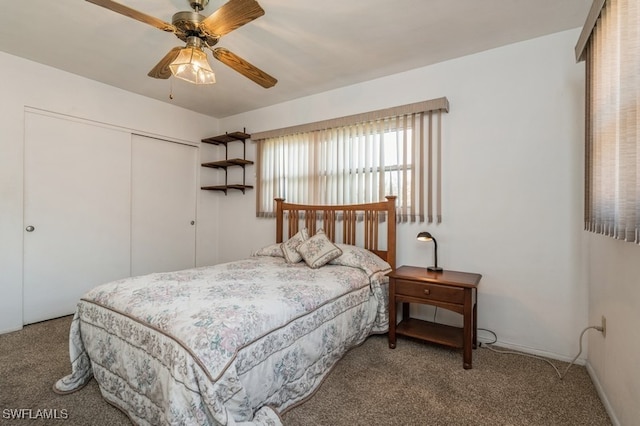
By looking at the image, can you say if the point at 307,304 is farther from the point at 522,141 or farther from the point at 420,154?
the point at 522,141

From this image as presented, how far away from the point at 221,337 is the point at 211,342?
45 mm

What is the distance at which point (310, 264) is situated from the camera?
2.77 meters

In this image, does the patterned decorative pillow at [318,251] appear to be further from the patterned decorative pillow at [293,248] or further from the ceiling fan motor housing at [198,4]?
the ceiling fan motor housing at [198,4]

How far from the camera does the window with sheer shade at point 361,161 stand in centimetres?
285

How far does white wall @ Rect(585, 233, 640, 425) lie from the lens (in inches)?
55.2

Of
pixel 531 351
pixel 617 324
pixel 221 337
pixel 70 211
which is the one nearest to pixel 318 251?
pixel 221 337

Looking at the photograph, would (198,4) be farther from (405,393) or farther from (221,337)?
(405,393)

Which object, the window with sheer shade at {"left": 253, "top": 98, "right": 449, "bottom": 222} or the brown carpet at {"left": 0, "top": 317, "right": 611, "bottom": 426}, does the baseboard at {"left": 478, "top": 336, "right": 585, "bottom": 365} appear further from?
the window with sheer shade at {"left": 253, "top": 98, "right": 449, "bottom": 222}

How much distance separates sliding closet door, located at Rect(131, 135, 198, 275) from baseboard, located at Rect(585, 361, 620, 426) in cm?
430

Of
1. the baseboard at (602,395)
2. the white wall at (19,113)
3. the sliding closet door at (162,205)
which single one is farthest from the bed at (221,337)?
the sliding closet door at (162,205)

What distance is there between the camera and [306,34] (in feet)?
7.86

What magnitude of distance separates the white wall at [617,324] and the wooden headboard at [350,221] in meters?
1.45

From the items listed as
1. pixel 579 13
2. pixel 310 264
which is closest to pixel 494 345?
pixel 310 264

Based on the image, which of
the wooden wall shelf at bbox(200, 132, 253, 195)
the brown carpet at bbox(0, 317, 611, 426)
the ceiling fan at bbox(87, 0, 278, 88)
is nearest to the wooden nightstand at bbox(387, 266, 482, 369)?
the brown carpet at bbox(0, 317, 611, 426)
